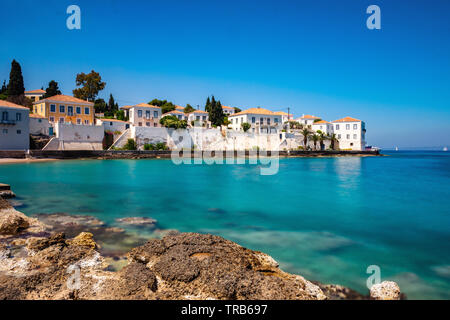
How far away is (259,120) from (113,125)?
28069 millimetres

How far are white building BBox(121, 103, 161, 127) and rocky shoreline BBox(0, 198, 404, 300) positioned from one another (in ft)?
142

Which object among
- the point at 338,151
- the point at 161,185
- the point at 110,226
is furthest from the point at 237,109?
the point at 110,226

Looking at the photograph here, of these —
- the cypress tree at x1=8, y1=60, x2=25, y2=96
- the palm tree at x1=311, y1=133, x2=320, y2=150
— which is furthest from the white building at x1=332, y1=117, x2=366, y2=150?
the cypress tree at x1=8, y1=60, x2=25, y2=96

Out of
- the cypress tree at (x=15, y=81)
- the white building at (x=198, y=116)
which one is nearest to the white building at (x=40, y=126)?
the cypress tree at (x=15, y=81)

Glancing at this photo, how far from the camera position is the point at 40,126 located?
3744 cm

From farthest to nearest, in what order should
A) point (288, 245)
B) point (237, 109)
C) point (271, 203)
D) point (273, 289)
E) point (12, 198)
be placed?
point (237, 109) < point (271, 203) < point (12, 198) < point (288, 245) < point (273, 289)

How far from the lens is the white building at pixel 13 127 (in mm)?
33094

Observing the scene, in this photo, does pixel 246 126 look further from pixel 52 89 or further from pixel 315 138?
pixel 52 89

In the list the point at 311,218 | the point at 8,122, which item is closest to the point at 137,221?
the point at 311,218

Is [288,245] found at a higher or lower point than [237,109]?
lower

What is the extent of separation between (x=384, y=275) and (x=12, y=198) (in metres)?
15.2
